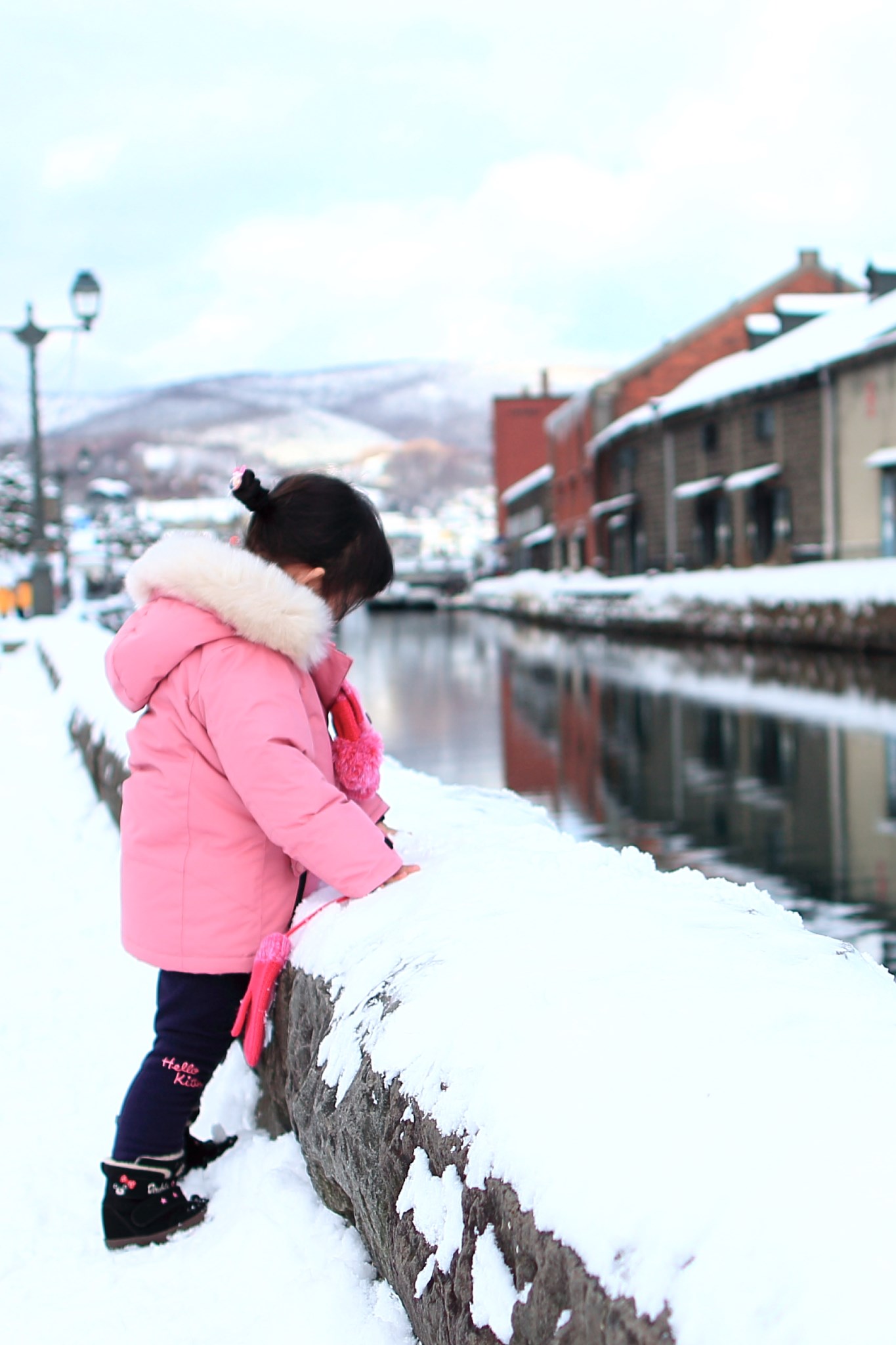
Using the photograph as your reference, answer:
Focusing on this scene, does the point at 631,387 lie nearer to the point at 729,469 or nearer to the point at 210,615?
the point at 729,469

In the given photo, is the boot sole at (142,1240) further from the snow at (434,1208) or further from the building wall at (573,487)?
the building wall at (573,487)

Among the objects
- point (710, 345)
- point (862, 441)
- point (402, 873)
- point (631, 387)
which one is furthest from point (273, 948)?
point (631, 387)

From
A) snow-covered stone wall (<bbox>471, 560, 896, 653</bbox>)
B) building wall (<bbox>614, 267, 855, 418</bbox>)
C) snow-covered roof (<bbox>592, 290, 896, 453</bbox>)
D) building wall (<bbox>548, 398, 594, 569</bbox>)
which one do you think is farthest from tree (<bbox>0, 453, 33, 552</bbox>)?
snow-covered stone wall (<bbox>471, 560, 896, 653</bbox>)

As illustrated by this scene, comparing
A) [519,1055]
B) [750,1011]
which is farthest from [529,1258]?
[750,1011]

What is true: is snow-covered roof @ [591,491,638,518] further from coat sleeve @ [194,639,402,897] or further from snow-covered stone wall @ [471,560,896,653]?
coat sleeve @ [194,639,402,897]

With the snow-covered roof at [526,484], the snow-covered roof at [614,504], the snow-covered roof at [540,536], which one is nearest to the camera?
the snow-covered roof at [614,504]

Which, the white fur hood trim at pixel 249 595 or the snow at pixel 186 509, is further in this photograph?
the snow at pixel 186 509

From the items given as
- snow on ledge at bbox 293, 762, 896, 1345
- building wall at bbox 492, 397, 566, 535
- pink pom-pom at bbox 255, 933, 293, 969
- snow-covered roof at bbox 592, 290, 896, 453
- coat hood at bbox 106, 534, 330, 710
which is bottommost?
pink pom-pom at bbox 255, 933, 293, 969

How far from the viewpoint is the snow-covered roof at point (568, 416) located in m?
43.2

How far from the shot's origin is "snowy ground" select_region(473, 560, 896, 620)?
1582 centimetres

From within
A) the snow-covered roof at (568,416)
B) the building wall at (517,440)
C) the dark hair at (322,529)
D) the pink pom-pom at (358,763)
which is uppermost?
the building wall at (517,440)

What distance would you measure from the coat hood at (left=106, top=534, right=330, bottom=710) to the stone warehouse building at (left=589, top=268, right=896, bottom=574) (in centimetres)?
2191

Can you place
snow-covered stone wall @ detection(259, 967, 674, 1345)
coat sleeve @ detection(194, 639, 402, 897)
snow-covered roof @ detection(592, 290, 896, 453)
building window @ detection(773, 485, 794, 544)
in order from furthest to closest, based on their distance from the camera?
building window @ detection(773, 485, 794, 544), snow-covered roof @ detection(592, 290, 896, 453), coat sleeve @ detection(194, 639, 402, 897), snow-covered stone wall @ detection(259, 967, 674, 1345)

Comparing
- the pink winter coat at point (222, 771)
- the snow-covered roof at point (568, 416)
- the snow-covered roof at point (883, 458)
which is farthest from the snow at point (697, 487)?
the pink winter coat at point (222, 771)
